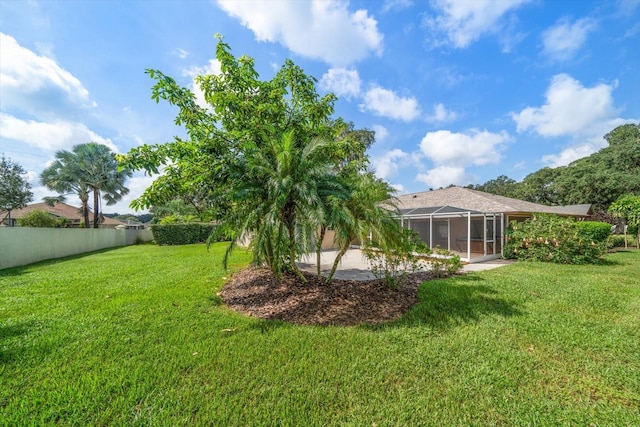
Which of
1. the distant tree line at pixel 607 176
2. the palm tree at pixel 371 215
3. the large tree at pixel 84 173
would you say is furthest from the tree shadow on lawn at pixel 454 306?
the distant tree line at pixel 607 176

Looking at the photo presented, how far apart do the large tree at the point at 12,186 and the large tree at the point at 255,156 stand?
22008 millimetres

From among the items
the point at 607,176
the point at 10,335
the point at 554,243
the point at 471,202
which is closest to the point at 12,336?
the point at 10,335

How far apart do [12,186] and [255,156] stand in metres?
24.5

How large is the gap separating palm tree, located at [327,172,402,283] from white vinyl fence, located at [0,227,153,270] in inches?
598

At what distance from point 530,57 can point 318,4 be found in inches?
380

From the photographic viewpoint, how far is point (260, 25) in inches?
297

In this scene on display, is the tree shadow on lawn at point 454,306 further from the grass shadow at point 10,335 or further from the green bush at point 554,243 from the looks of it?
the green bush at point 554,243

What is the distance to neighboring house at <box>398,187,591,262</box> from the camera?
12852mm

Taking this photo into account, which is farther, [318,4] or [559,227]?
[559,227]

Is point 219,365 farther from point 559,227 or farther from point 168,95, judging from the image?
point 559,227

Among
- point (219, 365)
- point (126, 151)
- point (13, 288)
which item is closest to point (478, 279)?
point (219, 365)

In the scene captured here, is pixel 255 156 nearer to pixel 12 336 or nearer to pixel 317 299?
pixel 317 299

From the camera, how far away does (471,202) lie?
1502cm

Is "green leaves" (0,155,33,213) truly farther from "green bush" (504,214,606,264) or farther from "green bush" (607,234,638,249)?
"green bush" (607,234,638,249)
